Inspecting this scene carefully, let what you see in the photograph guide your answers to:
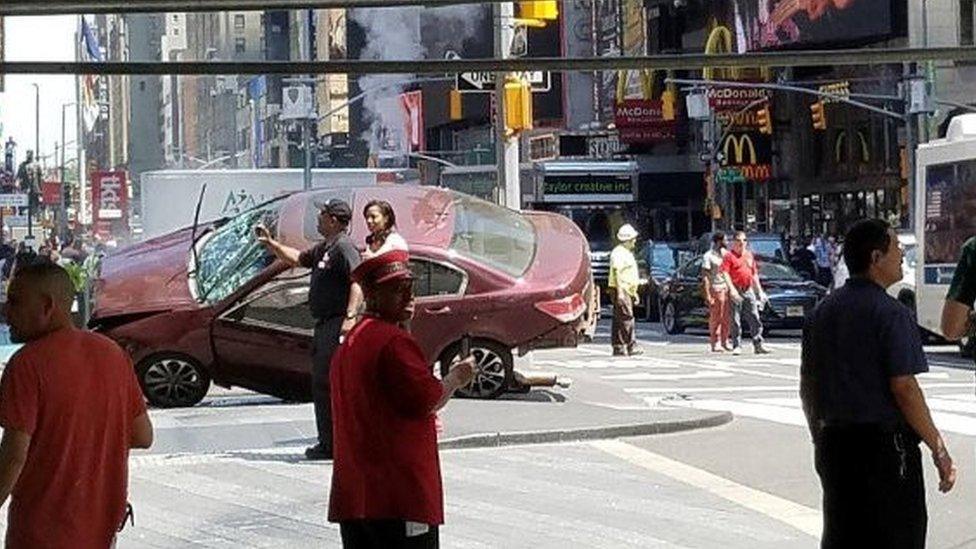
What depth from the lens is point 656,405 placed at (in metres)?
18.6

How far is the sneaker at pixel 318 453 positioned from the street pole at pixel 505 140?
344 inches

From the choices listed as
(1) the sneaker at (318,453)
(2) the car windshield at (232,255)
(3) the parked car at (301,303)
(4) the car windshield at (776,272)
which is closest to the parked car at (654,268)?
(4) the car windshield at (776,272)

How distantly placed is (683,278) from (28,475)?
28513 millimetres

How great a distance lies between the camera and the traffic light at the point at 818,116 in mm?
52928

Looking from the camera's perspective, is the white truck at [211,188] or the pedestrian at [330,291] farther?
the white truck at [211,188]

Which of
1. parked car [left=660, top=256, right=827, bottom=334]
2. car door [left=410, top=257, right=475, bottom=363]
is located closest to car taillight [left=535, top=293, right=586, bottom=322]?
car door [left=410, top=257, right=475, bottom=363]

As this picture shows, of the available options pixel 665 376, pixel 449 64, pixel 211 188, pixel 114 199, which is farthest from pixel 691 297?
pixel 114 199

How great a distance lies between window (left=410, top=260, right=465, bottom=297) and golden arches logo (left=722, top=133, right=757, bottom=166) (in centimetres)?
4209

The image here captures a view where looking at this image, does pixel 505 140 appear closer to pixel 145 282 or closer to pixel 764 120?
pixel 145 282

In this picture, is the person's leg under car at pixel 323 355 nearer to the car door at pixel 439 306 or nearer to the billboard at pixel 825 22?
the car door at pixel 439 306

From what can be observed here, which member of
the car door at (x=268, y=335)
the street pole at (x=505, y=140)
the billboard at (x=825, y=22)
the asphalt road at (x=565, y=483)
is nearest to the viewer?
the asphalt road at (x=565, y=483)

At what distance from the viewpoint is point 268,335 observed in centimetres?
1756

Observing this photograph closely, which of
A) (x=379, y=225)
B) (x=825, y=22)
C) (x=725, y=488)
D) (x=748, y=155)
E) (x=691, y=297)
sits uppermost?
(x=825, y=22)

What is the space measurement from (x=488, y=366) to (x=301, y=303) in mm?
1754
